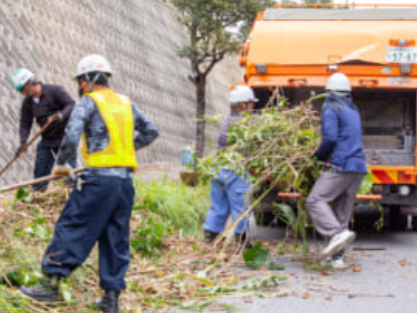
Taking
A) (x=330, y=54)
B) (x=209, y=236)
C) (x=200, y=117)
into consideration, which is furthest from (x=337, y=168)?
(x=200, y=117)

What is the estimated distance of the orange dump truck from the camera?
912 centimetres

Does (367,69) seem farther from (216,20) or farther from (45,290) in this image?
(216,20)

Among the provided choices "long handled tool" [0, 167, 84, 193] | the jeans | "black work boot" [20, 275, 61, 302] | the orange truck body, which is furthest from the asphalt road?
the orange truck body

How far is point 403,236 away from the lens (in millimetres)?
9898

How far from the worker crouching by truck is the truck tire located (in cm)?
616

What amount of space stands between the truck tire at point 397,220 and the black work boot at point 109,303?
20.4ft

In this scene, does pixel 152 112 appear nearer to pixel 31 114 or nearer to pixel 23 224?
pixel 31 114

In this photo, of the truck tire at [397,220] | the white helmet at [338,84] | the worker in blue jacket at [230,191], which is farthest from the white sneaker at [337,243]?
the truck tire at [397,220]

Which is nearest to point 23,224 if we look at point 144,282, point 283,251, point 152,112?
point 144,282

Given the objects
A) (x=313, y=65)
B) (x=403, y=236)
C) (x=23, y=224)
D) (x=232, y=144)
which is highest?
(x=313, y=65)

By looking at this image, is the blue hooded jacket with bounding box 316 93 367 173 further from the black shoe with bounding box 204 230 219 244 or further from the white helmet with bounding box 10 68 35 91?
the white helmet with bounding box 10 68 35 91

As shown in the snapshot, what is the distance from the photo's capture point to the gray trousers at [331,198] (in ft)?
23.6

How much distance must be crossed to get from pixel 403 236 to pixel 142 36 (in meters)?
12.5

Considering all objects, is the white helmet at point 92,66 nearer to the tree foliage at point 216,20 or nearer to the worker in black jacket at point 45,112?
the worker in black jacket at point 45,112
